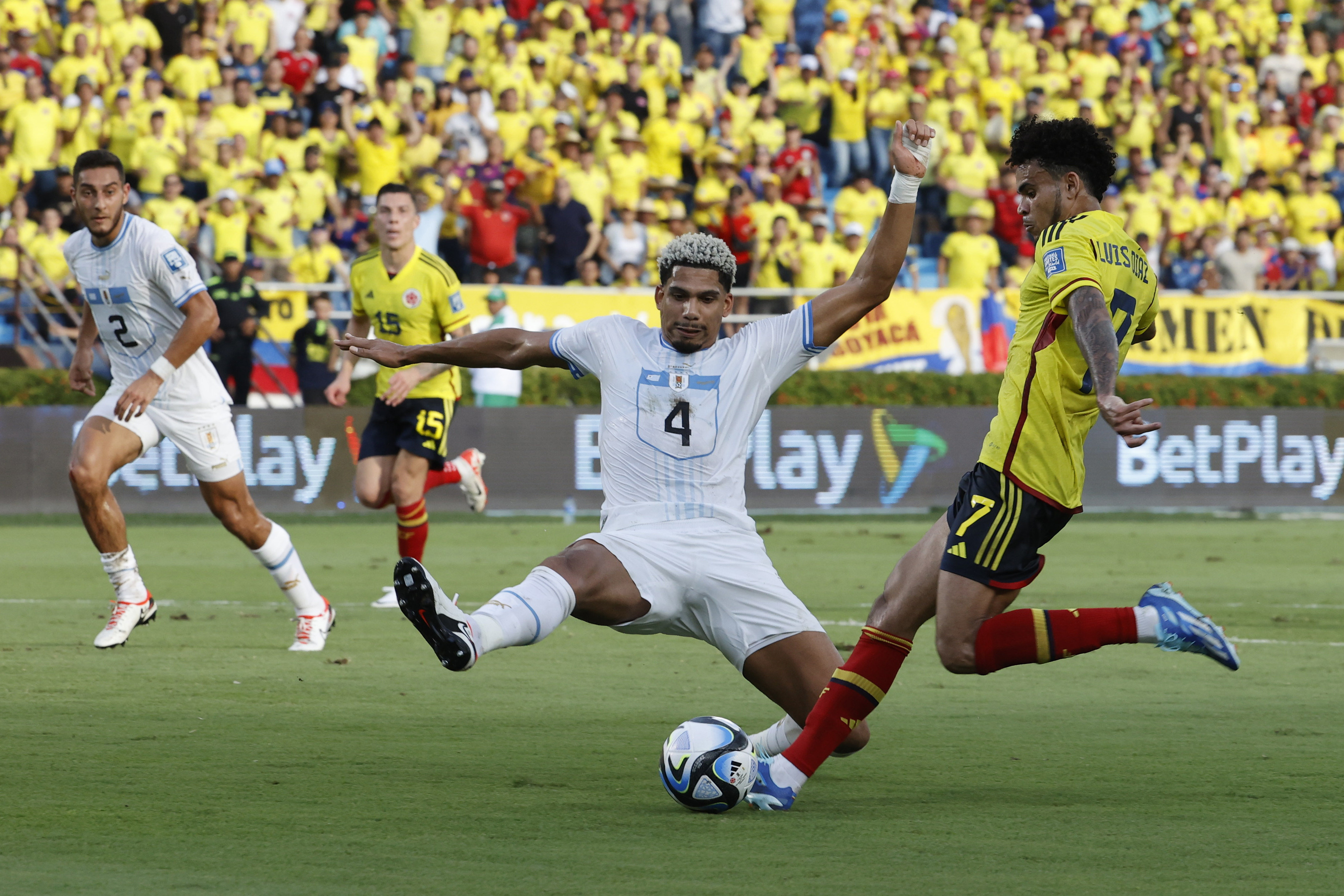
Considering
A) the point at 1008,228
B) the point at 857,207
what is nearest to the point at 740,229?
the point at 857,207

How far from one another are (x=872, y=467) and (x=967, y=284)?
3.50 m

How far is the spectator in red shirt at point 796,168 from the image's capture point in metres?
21.6

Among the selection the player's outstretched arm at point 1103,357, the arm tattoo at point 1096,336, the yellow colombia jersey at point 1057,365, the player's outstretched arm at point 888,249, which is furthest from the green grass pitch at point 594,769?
the player's outstretched arm at point 888,249

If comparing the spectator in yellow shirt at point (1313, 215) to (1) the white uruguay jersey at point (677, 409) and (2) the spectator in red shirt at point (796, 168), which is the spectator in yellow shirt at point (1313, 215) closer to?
(2) the spectator in red shirt at point (796, 168)

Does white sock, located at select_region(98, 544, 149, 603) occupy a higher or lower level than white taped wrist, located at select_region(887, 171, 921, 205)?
lower

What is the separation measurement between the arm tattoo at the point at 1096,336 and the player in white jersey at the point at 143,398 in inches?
188

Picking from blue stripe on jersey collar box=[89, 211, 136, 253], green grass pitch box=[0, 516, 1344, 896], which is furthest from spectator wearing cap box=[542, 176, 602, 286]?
blue stripe on jersey collar box=[89, 211, 136, 253]

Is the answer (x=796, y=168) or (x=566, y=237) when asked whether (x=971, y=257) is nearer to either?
(x=796, y=168)

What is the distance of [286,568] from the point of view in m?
8.85

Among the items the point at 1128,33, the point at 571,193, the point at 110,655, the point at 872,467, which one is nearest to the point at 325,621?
the point at 110,655

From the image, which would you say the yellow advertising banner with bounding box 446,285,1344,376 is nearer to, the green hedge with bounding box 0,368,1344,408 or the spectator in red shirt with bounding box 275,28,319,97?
the green hedge with bounding box 0,368,1344,408

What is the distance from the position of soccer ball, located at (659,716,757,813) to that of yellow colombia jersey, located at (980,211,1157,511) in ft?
4.09

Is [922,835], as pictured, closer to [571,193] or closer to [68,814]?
[68,814]

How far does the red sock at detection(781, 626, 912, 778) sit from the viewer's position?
5.39 metres
